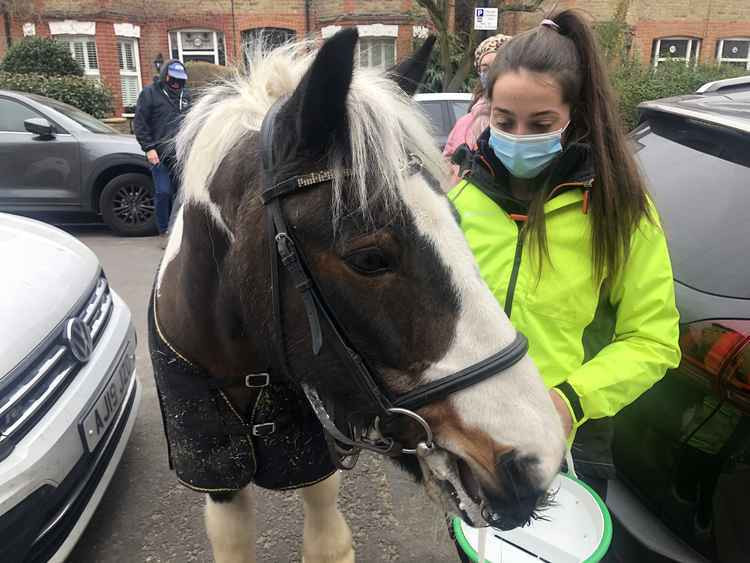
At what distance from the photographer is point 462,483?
1.24 m

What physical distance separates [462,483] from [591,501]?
65 cm

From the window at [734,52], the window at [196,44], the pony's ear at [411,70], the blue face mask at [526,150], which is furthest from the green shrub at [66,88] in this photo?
the window at [734,52]

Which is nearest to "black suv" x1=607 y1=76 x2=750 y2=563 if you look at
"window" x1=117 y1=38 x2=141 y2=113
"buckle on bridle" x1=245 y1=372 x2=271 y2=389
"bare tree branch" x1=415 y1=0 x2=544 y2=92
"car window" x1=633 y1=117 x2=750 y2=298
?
"car window" x1=633 y1=117 x2=750 y2=298

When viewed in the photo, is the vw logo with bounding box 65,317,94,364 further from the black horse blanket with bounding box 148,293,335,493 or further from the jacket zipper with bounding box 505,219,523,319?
the jacket zipper with bounding box 505,219,523,319

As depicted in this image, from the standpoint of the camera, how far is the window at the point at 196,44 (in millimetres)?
16578

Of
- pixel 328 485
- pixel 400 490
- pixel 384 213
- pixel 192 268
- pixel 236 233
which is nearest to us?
pixel 384 213

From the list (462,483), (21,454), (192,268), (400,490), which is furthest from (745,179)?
(21,454)

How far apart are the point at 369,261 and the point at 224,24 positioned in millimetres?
17306

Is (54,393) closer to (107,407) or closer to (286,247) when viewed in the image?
(107,407)

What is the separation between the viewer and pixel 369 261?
48.6 inches

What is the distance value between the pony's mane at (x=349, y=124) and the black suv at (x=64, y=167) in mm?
6877

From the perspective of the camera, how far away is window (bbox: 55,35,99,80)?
52.1 feet

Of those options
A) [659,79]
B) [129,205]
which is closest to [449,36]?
[659,79]

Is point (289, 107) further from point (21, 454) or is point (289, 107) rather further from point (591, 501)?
point (21, 454)
